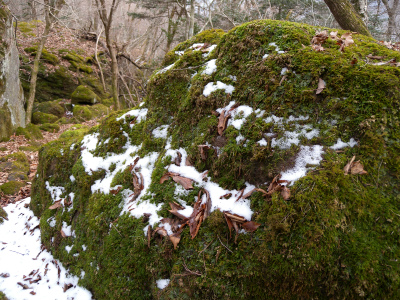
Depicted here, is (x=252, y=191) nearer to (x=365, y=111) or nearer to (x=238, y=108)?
(x=238, y=108)

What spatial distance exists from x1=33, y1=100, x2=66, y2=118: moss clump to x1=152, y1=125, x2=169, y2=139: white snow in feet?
37.6

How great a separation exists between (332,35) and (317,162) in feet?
5.40

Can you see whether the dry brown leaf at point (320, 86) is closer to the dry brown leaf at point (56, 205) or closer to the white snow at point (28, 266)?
the white snow at point (28, 266)

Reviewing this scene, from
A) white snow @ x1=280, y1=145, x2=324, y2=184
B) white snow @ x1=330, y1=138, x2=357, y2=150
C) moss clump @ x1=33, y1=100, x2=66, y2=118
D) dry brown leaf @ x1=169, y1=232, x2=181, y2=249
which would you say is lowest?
moss clump @ x1=33, y1=100, x2=66, y2=118

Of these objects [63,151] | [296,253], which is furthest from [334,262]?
[63,151]

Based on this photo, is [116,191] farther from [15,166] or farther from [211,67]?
[15,166]

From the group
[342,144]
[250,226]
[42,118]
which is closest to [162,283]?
[250,226]

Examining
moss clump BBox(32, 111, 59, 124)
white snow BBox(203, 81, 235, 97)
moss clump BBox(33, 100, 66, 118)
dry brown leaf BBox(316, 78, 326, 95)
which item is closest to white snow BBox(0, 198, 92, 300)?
white snow BBox(203, 81, 235, 97)

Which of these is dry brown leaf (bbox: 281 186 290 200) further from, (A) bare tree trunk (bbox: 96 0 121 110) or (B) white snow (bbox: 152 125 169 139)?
(A) bare tree trunk (bbox: 96 0 121 110)

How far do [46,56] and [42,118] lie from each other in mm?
5164

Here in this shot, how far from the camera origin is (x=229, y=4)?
12.2 metres

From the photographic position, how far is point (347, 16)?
14.4ft

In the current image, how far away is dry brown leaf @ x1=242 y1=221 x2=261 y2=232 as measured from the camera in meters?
1.77

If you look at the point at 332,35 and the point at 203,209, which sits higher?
the point at 332,35
